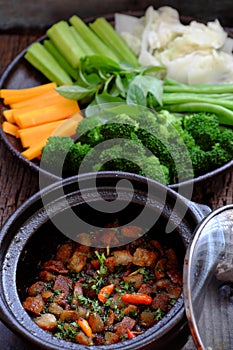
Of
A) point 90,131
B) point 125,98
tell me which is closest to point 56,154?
point 90,131

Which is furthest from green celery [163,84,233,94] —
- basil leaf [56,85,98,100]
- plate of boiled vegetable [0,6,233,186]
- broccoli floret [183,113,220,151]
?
basil leaf [56,85,98,100]

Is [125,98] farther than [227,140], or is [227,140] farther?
[125,98]

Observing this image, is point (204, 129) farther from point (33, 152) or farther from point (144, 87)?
point (33, 152)

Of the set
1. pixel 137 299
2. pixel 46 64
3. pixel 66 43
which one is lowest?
pixel 137 299

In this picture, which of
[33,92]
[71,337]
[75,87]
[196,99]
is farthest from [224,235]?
[33,92]

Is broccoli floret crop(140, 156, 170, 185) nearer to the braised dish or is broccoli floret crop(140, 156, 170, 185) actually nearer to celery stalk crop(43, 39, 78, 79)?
the braised dish

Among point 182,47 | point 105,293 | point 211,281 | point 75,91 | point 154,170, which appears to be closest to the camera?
point 211,281

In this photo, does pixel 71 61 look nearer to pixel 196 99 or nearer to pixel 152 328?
pixel 196 99
